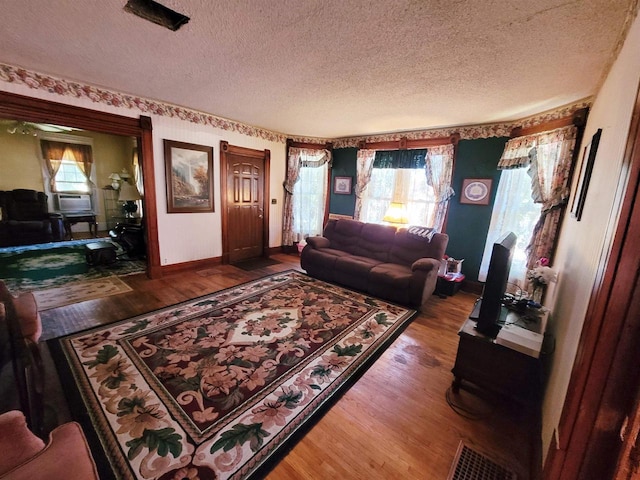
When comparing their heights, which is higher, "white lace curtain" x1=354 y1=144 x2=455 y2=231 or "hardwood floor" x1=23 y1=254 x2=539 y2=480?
"white lace curtain" x1=354 y1=144 x2=455 y2=231

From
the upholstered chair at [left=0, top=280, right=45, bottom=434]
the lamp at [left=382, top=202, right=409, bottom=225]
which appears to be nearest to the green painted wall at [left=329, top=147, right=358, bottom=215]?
the lamp at [left=382, top=202, right=409, bottom=225]

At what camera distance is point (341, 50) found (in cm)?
194

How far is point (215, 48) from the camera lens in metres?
2.01

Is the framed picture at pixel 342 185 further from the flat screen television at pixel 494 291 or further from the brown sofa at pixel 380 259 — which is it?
the flat screen television at pixel 494 291

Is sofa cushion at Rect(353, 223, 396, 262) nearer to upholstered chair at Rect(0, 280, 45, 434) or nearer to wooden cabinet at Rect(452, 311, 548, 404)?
wooden cabinet at Rect(452, 311, 548, 404)

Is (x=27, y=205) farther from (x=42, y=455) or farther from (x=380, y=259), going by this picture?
(x=380, y=259)

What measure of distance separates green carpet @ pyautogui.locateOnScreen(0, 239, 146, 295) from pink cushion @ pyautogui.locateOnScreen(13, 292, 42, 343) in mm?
2021

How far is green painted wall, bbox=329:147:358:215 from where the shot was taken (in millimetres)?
5086

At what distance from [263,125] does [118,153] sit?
516 cm

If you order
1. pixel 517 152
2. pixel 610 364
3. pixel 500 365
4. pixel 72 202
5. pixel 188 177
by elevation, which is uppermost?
pixel 517 152

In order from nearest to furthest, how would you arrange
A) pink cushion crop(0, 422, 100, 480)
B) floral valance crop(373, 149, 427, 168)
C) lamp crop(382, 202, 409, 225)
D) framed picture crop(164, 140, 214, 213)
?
1. pink cushion crop(0, 422, 100, 480)
2. framed picture crop(164, 140, 214, 213)
3. lamp crop(382, 202, 409, 225)
4. floral valance crop(373, 149, 427, 168)

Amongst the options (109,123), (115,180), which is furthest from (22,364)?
(115,180)

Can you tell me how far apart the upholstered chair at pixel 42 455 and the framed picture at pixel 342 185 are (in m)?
4.78

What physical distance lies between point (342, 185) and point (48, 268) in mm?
5119
